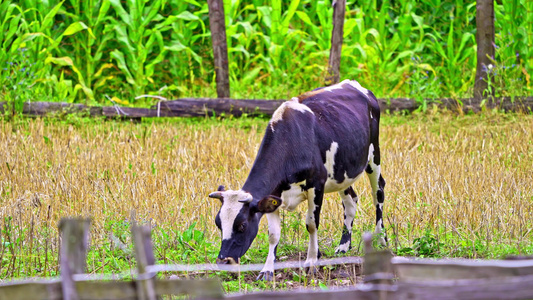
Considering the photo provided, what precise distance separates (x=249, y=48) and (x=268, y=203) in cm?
1007

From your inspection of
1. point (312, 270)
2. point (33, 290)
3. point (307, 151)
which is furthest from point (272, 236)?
point (33, 290)

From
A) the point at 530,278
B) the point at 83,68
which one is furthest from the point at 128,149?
the point at 530,278

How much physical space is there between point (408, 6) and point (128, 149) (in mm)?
7165

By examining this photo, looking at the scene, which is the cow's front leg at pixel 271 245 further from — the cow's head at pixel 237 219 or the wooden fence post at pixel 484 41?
the wooden fence post at pixel 484 41

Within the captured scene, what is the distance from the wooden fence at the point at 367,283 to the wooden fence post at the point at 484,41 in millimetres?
9655

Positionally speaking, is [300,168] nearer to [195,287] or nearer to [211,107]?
[195,287]

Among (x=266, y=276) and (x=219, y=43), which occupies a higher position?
(x=219, y=43)

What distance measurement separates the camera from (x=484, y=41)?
39.2ft

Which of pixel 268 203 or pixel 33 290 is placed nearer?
pixel 33 290

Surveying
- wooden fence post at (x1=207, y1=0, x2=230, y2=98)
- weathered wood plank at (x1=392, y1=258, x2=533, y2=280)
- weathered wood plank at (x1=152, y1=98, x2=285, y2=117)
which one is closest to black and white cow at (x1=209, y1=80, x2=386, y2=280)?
weathered wood plank at (x1=392, y1=258, x2=533, y2=280)

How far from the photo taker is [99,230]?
6.18 m

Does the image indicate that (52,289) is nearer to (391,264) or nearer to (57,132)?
(391,264)

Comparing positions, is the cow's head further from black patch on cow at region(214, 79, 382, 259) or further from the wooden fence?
the wooden fence

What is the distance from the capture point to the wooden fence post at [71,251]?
2469mm
